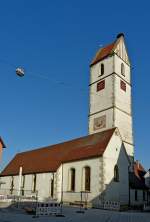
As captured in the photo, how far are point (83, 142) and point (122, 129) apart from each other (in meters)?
6.23

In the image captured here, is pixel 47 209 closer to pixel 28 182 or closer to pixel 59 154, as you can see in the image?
pixel 59 154

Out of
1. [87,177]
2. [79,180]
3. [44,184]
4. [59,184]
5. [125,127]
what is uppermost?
[125,127]

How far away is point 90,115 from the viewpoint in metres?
42.0

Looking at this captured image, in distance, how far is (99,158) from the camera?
1176 inches

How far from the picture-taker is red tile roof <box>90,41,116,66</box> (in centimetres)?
4311

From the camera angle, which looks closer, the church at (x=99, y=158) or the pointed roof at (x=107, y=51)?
the church at (x=99, y=158)

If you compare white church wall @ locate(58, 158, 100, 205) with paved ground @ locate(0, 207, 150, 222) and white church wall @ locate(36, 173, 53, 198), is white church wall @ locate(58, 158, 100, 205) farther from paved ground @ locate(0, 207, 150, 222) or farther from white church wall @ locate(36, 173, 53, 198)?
paved ground @ locate(0, 207, 150, 222)

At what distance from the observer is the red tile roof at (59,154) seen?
105 ft

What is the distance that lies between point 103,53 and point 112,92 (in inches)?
327

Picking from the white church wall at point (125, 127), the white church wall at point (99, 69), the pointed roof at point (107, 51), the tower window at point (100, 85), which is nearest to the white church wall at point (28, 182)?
the white church wall at point (125, 127)

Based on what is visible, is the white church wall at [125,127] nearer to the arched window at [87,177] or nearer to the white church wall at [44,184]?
the arched window at [87,177]

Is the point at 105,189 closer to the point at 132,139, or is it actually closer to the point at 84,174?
the point at 84,174

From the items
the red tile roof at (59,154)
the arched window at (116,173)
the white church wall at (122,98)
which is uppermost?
the white church wall at (122,98)

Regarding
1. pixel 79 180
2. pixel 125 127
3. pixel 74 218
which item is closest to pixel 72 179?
pixel 79 180
